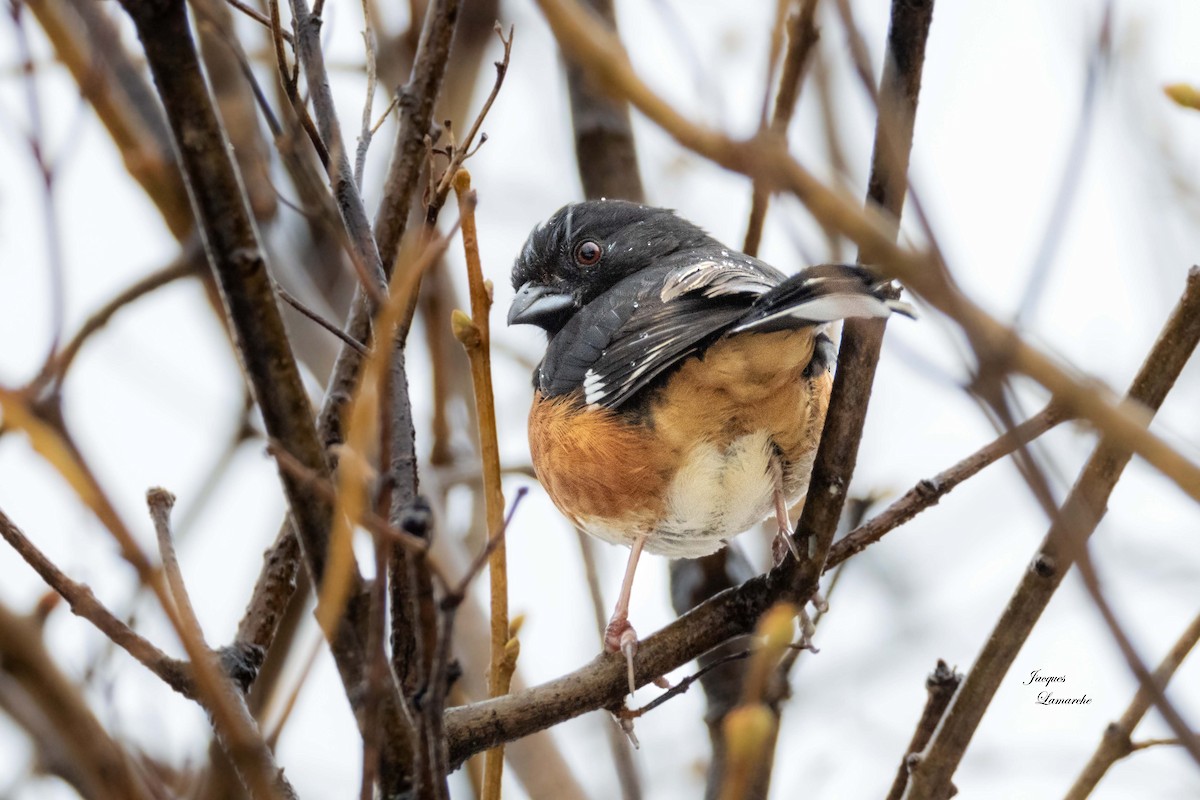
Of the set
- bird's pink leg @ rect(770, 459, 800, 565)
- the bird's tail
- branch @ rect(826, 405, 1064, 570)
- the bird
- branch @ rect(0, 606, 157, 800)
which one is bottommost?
branch @ rect(0, 606, 157, 800)

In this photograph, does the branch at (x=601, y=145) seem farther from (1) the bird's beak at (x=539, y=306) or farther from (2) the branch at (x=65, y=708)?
(2) the branch at (x=65, y=708)

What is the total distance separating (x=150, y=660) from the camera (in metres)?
1.51

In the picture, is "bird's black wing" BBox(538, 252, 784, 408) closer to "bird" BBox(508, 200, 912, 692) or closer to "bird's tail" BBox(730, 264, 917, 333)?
"bird" BBox(508, 200, 912, 692)

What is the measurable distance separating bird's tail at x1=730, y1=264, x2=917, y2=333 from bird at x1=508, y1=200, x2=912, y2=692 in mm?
21

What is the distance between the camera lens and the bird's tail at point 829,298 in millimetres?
1706

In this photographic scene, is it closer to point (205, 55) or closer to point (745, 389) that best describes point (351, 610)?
point (745, 389)

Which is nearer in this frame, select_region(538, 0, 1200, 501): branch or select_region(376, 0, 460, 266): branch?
select_region(538, 0, 1200, 501): branch

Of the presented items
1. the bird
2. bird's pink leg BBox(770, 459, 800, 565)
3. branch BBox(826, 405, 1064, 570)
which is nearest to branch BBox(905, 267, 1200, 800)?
branch BBox(826, 405, 1064, 570)

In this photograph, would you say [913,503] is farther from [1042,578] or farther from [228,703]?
[228,703]

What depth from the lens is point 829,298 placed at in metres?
1.78

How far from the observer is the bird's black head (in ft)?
11.0

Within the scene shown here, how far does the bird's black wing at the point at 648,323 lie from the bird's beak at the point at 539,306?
4.8 inches

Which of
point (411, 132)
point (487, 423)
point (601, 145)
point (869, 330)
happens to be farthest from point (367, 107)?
point (601, 145)

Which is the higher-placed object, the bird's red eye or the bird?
the bird's red eye
